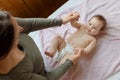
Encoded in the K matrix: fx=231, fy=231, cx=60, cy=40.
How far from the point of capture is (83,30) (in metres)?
1.46

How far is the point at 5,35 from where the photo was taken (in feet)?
2.51

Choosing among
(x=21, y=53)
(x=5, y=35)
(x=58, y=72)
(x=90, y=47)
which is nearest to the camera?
(x=5, y=35)

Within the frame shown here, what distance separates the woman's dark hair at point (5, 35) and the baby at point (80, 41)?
57 centimetres

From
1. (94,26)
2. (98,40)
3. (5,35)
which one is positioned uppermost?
(5,35)

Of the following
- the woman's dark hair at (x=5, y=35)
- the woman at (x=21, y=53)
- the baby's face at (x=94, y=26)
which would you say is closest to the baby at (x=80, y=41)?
the baby's face at (x=94, y=26)

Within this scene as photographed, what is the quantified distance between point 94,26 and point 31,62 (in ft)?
1.73

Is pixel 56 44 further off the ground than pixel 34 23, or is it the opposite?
pixel 34 23

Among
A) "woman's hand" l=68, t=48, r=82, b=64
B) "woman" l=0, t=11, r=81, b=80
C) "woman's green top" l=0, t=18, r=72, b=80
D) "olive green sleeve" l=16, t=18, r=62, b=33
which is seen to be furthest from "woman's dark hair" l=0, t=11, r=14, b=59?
"woman's hand" l=68, t=48, r=82, b=64

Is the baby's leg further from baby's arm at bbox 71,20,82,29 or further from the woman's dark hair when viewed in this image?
the woman's dark hair

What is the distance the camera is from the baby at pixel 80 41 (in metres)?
1.38

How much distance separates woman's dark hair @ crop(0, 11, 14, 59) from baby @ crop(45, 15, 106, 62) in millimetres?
566

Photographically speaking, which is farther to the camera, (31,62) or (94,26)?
(94,26)

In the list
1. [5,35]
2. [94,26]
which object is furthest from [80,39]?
[5,35]

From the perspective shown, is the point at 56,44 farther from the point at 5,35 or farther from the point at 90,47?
the point at 5,35
